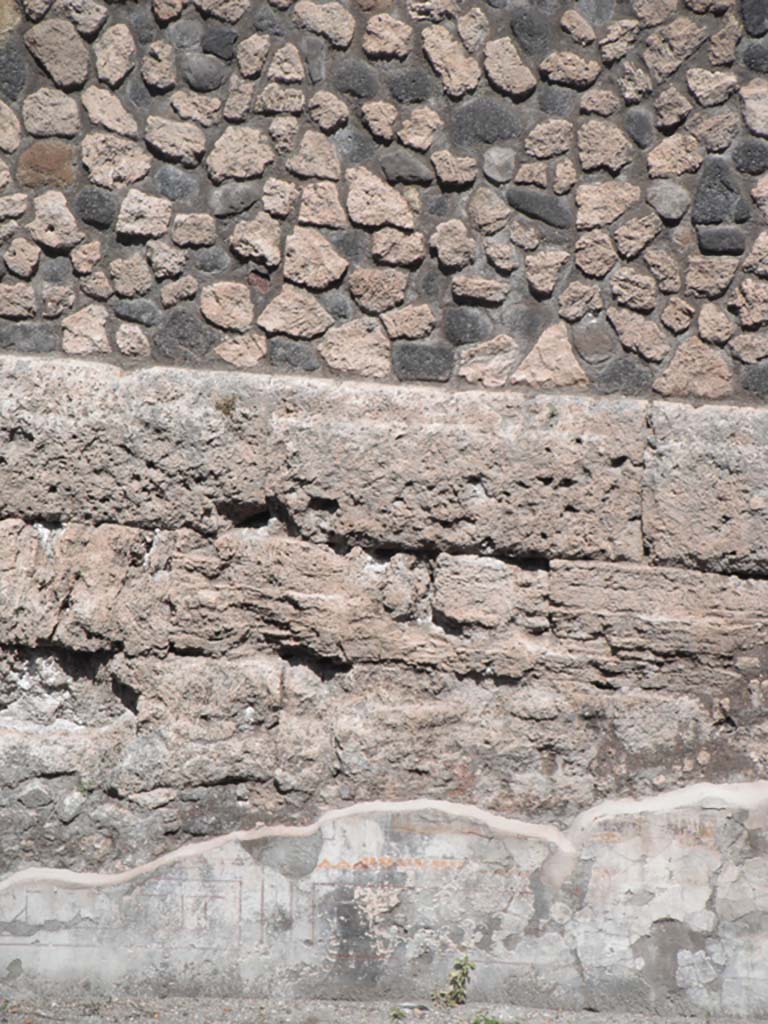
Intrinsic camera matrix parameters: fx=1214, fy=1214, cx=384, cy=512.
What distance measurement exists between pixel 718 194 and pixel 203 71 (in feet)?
4.73

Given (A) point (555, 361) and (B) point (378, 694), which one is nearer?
(A) point (555, 361)

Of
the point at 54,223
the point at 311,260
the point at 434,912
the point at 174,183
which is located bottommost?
the point at 434,912

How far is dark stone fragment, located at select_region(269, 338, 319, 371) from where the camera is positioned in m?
3.40

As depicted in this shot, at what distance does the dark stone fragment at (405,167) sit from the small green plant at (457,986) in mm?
Answer: 2189

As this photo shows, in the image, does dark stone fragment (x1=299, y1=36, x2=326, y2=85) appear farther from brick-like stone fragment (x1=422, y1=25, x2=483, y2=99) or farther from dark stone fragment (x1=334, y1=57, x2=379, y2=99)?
brick-like stone fragment (x1=422, y1=25, x2=483, y2=99)

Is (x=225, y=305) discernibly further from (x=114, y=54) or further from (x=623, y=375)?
(x=623, y=375)

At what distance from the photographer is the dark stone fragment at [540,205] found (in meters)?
3.33

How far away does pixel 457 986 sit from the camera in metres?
3.45

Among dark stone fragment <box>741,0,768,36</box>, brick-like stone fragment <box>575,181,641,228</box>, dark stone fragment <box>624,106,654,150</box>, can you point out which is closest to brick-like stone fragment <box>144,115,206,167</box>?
brick-like stone fragment <box>575,181,641,228</box>

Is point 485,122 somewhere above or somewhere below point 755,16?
below

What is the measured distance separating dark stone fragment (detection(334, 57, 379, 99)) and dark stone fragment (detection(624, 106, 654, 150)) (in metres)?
0.69

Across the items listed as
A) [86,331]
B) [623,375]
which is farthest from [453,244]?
[86,331]

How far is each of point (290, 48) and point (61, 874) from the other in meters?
2.41

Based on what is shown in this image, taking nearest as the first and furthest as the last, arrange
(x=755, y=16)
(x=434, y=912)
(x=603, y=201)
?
(x=755, y=16), (x=603, y=201), (x=434, y=912)
